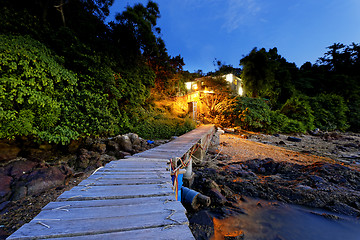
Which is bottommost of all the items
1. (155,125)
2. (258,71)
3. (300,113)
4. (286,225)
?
(286,225)

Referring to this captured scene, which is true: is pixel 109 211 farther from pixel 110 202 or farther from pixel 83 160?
pixel 83 160

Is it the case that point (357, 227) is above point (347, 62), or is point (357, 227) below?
below

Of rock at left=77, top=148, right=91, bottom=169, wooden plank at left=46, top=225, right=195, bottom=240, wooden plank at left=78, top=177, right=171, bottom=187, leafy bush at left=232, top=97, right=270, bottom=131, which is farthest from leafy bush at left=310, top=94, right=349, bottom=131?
rock at left=77, top=148, right=91, bottom=169

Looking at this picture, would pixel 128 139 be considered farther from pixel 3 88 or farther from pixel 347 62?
pixel 347 62

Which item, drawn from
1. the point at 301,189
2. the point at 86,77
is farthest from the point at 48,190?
the point at 301,189

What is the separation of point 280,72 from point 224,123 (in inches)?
658

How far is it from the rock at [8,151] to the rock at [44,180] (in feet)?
5.87

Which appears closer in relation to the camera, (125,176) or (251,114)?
(125,176)

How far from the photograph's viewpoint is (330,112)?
18516 millimetres

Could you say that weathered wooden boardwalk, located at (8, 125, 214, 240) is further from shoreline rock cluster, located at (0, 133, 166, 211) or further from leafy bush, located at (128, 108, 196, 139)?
leafy bush, located at (128, 108, 196, 139)

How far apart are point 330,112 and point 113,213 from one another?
27.2 metres

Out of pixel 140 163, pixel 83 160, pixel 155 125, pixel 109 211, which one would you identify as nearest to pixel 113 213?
pixel 109 211

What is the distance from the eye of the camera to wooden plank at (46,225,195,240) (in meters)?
1.14

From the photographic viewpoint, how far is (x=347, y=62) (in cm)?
2742
